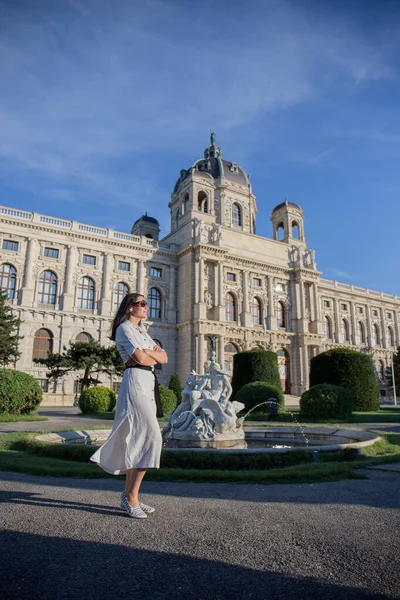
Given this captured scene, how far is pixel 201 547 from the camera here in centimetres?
306

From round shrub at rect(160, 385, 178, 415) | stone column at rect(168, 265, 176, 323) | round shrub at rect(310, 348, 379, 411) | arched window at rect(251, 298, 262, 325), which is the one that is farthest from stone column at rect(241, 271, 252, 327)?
round shrub at rect(160, 385, 178, 415)

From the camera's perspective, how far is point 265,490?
521 cm

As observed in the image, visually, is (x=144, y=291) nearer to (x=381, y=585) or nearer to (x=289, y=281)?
(x=289, y=281)

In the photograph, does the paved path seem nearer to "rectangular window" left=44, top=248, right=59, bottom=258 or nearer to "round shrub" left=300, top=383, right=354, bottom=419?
"round shrub" left=300, top=383, right=354, bottom=419

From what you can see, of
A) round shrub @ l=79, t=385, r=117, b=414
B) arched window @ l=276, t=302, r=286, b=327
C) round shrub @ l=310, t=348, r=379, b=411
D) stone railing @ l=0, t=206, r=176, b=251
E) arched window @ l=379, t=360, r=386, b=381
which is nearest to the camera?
round shrub @ l=310, t=348, r=379, b=411

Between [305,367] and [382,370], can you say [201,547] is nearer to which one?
[305,367]

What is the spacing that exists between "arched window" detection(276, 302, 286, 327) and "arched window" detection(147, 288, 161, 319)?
45.1 ft

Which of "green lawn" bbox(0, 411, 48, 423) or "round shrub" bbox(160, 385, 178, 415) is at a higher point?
"round shrub" bbox(160, 385, 178, 415)

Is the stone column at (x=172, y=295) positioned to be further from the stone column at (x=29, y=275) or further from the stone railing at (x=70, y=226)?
the stone column at (x=29, y=275)

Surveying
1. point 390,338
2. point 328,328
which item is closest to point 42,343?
point 328,328

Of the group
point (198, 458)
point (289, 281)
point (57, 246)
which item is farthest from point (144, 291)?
point (198, 458)

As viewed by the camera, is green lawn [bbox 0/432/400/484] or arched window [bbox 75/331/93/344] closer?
green lawn [bbox 0/432/400/484]

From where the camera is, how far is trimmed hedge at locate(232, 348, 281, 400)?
24.9m

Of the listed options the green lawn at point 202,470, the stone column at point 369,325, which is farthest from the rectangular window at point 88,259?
the stone column at point 369,325
